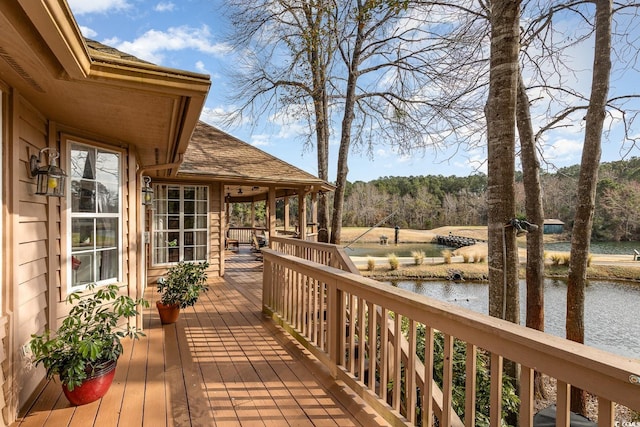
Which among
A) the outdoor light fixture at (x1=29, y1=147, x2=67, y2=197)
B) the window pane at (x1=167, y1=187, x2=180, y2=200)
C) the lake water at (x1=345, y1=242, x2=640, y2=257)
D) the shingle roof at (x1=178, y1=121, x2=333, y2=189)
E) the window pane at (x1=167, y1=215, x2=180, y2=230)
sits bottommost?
the lake water at (x1=345, y1=242, x2=640, y2=257)

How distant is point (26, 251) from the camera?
2279mm

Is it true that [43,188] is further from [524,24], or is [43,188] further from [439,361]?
[524,24]

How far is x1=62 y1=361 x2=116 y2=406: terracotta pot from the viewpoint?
2.26 m

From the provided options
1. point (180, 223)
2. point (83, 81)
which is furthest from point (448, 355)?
point (180, 223)

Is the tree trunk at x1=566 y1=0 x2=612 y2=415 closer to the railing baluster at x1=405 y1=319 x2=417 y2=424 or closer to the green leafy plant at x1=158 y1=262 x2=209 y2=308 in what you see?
the railing baluster at x1=405 y1=319 x2=417 y2=424

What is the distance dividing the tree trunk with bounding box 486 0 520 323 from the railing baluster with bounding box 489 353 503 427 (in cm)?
233

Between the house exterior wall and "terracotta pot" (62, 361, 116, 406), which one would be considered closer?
the house exterior wall

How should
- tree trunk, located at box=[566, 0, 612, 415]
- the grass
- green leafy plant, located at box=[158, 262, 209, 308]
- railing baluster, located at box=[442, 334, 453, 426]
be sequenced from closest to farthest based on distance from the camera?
railing baluster, located at box=[442, 334, 453, 426] → green leafy plant, located at box=[158, 262, 209, 308] → tree trunk, located at box=[566, 0, 612, 415] → the grass

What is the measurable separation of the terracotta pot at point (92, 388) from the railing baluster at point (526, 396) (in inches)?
98.1

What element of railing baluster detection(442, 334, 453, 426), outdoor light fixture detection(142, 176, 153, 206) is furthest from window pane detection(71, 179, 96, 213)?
railing baluster detection(442, 334, 453, 426)

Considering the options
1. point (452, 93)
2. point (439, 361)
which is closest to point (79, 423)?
point (439, 361)

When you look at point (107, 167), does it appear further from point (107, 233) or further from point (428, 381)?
point (428, 381)

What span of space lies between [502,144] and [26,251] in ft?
13.4

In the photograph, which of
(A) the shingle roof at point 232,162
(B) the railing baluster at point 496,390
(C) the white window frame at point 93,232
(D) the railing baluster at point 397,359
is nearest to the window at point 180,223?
(A) the shingle roof at point 232,162
